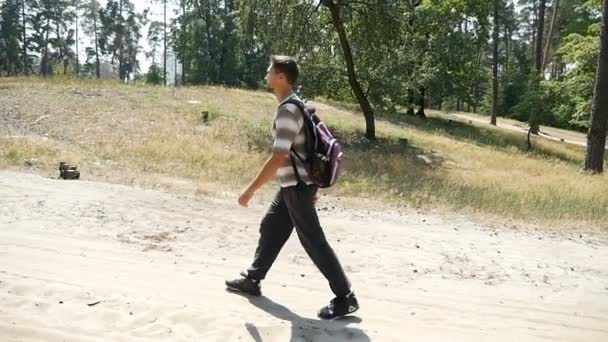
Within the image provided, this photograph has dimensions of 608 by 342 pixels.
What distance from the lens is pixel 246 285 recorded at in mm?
Answer: 4609

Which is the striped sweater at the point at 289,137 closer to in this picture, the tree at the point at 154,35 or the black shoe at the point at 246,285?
the black shoe at the point at 246,285

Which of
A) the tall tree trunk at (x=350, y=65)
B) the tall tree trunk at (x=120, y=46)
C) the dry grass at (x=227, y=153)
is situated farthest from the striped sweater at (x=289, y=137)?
the tall tree trunk at (x=120, y=46)

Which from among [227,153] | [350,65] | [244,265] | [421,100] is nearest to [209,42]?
[421,100]

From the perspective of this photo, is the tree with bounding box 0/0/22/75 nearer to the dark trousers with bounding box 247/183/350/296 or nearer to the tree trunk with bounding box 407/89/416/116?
the tree trunk with bounding box 407/89/416/116

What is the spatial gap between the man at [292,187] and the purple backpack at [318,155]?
0.04 m

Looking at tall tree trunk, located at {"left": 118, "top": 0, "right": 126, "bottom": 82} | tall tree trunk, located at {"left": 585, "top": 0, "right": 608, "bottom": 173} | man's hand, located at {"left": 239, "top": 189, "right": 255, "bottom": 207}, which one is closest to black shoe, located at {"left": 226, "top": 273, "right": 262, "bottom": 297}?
man's hand, located at {"left": 239, "top": 189, "right": 255, "bottom": 207}

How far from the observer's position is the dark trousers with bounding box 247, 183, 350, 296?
4.09 m

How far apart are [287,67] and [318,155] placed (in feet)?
2.32

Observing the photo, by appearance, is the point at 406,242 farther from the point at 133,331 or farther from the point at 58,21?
the point at 58,21

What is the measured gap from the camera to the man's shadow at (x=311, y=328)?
3885 millimetres

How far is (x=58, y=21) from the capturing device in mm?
69000

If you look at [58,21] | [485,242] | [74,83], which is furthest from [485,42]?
[58,21]

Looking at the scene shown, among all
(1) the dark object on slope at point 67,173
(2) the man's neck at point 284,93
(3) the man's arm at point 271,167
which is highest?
(2) the man's neck at point 284,93

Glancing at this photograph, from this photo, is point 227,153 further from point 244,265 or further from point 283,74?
point 283,74
